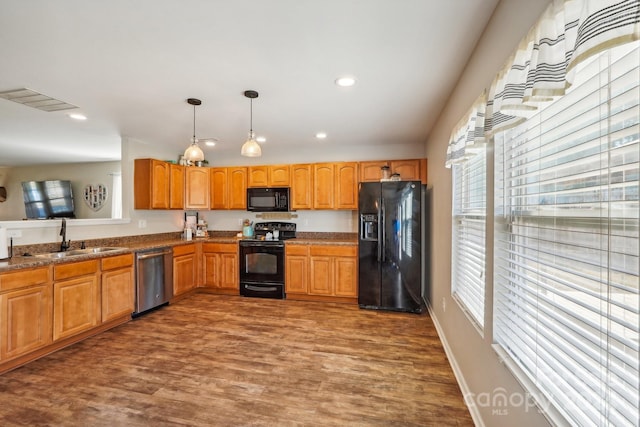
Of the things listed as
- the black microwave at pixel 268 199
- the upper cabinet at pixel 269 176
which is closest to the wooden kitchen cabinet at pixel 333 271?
the black microwave at pixel 268 199

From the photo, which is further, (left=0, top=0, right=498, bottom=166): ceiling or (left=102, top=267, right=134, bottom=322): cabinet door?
(left=102, top=267, right=134, bottom=322): cabinet door

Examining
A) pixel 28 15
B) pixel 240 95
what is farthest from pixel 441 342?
pixel 28 15

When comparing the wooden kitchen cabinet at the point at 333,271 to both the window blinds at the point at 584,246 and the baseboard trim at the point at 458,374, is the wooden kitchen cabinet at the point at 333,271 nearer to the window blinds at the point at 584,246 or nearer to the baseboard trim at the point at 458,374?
the baseboard trim at the point at 458,374

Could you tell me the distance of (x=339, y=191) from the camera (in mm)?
4633

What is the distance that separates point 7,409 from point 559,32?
361 cm

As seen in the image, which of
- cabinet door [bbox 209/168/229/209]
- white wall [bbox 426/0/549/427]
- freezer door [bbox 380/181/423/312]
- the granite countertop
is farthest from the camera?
cabinet door [bbox 209/168/229/209]

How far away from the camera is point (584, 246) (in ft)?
3.01

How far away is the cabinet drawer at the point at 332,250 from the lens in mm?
4309

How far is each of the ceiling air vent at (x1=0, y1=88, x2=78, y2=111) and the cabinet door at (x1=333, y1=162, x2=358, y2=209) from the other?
3.30 meters

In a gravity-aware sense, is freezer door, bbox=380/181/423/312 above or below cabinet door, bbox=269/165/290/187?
below

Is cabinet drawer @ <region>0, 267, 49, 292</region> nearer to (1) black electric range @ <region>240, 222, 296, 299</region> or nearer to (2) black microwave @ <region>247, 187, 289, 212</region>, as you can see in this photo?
(1) black electric range @ <region>240, 222, 296, 299</region>

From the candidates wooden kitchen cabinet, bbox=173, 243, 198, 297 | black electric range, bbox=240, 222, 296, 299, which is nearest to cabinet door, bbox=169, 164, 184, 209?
wooden kitchen cabinet, bbox=173, 243, 198, 297

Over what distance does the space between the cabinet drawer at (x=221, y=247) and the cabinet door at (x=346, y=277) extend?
167 cm

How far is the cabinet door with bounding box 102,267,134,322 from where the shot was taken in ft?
10.8
